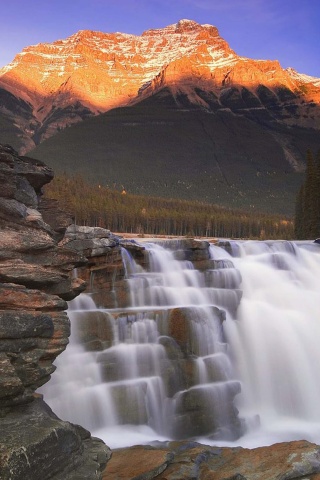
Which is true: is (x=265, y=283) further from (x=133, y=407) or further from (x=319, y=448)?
(x=319, y=448)

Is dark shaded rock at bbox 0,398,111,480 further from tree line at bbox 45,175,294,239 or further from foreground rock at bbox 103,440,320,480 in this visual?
tree line at bbox 45,175,294,239

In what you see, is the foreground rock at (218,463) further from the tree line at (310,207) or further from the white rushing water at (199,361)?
the tree line at (310,207)

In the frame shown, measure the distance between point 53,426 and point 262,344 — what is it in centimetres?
1705

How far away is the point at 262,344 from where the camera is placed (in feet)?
88.4

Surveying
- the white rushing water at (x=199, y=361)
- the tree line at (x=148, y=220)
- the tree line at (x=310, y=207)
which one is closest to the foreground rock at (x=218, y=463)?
the white rushing water at (x=199, y=361)

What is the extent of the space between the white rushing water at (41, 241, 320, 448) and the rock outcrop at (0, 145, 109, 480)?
5.03m

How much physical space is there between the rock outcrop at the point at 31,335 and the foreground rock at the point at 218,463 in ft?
5.25

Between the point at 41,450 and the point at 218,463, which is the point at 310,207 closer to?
the point at 218,463

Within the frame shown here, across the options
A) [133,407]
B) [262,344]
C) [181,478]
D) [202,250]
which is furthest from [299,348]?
[181,478]

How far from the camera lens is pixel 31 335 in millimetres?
13555

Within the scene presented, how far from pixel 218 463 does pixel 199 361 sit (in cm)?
748

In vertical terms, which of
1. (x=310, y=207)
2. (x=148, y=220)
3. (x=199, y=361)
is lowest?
(x=199, y=361)

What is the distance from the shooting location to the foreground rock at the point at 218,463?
1447 cm

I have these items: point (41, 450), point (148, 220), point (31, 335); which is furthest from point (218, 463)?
point (148, 220)
